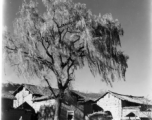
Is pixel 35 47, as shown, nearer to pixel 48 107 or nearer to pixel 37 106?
pixel 48 107

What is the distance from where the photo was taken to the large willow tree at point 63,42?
13.6 m

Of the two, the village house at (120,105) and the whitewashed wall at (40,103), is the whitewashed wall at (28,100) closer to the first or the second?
the whitewashed wall at (40,103)

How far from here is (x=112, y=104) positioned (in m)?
30.1

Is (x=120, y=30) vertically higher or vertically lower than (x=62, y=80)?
higher

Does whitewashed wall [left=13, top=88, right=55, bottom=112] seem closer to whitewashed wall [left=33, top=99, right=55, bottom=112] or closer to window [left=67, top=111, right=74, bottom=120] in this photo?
whitewashed wall [left=33, top=99, right=55, bottom=112]

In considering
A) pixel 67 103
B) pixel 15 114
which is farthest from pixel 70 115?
pixel 15 114

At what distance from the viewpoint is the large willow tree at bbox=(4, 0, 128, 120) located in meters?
13.6

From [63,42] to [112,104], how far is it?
60.4 feet

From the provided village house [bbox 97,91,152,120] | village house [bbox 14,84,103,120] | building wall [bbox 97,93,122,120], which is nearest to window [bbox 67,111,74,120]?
village house [bbox 14,84,103,120]

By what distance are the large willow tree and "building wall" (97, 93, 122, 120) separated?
15.3 m

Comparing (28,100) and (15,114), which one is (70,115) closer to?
(15,114)

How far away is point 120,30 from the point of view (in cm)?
1499

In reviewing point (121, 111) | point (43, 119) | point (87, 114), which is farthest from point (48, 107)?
point (121, 111)

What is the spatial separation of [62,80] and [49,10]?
4907 mm
